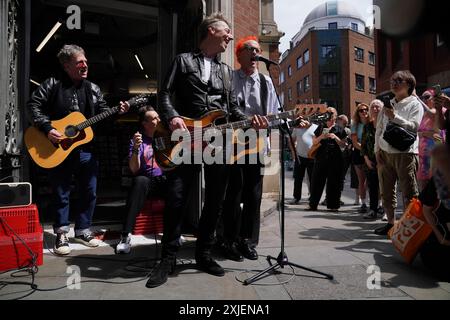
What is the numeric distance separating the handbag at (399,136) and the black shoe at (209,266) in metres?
2.57

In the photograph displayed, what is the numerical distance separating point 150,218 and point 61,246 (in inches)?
42.7

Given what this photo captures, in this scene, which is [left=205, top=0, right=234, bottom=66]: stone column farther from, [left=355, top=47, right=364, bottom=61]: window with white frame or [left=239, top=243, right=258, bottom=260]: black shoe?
[left=355, top=47, right=364, bottom=61]: window with white frame

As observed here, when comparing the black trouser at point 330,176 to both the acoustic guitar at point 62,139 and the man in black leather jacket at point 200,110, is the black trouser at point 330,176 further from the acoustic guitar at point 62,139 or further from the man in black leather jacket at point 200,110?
the acoustic guitar at point 62,139

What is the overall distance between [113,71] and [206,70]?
8503 mm

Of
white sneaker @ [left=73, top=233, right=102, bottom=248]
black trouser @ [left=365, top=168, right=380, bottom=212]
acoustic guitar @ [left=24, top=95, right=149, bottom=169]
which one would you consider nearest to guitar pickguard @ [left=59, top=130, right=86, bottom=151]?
acoustic guitar @ [left=24, top=95, right=149, bottom=169]

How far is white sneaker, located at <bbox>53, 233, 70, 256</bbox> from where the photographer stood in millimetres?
3516

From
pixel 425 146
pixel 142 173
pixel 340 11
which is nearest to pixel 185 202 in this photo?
pixel 142 173

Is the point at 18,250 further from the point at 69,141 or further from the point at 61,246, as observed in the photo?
the point at 69,141

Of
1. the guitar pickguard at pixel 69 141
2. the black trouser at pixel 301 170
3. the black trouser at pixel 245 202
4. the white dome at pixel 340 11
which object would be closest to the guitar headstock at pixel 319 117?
the black trouser at pixel 245 202

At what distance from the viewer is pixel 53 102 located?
374 centimetres
